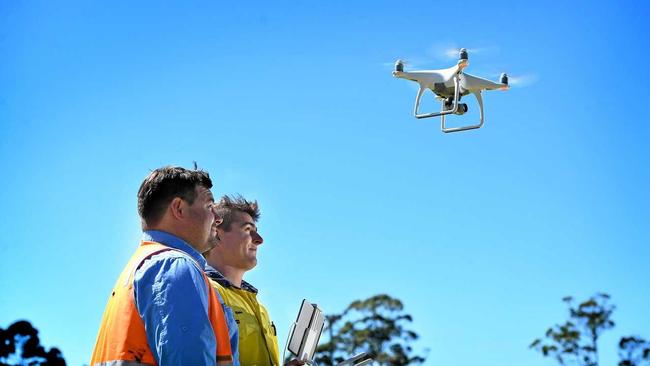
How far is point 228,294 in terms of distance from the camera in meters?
4.61

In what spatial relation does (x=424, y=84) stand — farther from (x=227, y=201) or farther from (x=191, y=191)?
(x=191, y=191)

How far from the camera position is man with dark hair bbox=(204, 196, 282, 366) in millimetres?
4484

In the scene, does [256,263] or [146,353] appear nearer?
[146,353]

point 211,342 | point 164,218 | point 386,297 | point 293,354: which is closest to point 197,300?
point 211,342

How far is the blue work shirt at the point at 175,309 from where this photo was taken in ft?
9.02

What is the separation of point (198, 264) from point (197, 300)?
9.6 inches

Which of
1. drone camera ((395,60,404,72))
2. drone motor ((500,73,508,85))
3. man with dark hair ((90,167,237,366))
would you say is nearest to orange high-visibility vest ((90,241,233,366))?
man with dark hair ((90,167,237,366))

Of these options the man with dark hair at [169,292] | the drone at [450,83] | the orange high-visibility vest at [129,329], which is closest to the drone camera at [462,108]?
the drone at [450,83]

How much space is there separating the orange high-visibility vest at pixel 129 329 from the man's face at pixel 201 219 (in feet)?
0.49

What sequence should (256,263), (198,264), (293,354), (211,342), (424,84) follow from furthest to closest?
(424,84)
(256,263)
(293,354)
(198,264)
(211,342)

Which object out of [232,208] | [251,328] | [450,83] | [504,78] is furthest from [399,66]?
[251,328]

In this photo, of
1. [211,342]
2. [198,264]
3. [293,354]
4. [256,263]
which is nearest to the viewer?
[211,342]

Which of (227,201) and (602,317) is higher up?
(602,317)

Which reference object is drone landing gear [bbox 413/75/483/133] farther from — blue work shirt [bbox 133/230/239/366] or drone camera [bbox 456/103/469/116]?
blue work shirt [bbox 133/230/239/366]
